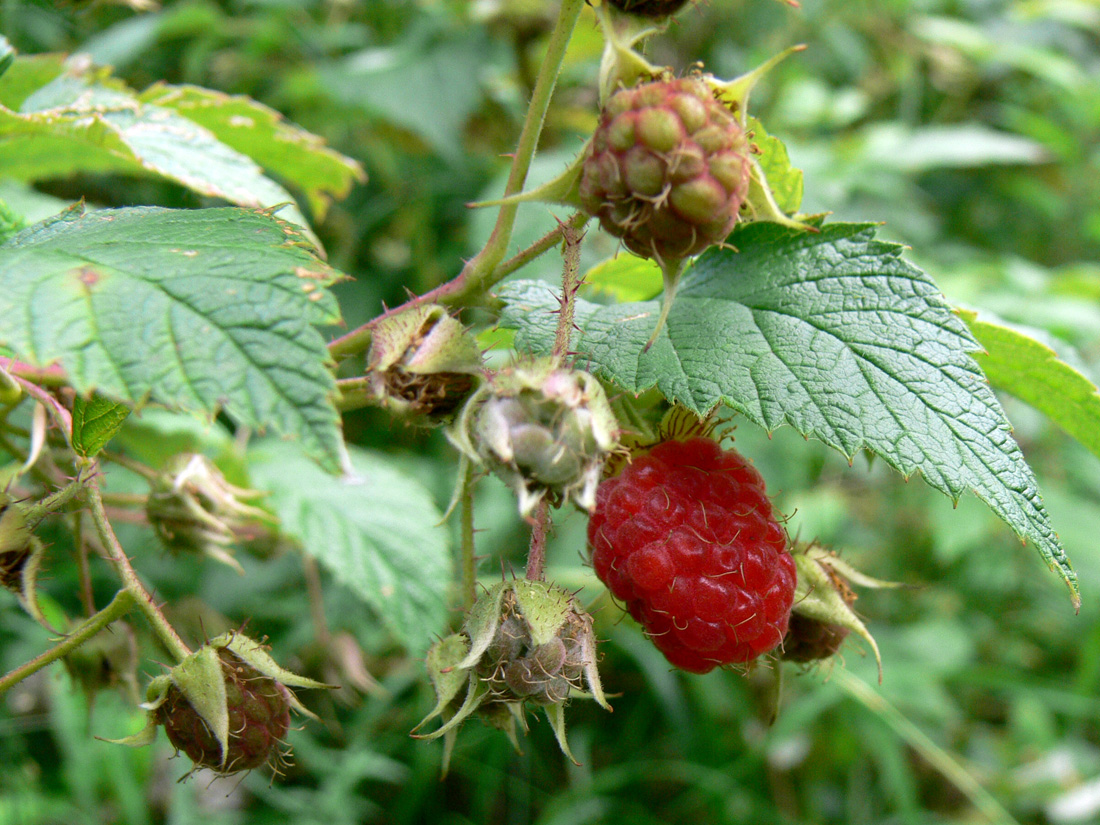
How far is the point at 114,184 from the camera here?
2311 millimetres

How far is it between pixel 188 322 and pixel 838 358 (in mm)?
488

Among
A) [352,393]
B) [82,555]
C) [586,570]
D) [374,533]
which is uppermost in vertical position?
[352,393]

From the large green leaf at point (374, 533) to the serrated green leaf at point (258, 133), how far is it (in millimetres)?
472

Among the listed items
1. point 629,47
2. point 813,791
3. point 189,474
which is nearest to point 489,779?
point 813,791

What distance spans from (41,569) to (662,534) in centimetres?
53

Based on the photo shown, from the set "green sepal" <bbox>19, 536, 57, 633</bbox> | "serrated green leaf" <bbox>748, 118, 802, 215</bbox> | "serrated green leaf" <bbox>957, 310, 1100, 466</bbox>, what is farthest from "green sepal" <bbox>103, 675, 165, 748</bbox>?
"serrated green leaf" <bbox>957, 310, 1100, 466</bbox>

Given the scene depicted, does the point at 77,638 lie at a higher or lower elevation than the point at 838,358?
lower

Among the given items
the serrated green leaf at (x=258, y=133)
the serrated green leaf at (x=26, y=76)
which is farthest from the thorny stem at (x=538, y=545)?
the serrated green leaf at (x=26, y=76)

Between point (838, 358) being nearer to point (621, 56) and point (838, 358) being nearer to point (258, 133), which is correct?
point (621, 56)

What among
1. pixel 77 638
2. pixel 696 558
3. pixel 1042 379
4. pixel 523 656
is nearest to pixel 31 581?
pixel 77 638

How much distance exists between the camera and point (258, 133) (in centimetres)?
123

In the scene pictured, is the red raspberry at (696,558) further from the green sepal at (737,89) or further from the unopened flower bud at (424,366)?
the green sepal at (737,89)

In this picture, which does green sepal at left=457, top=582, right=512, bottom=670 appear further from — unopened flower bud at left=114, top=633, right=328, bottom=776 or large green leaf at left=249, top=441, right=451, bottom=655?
large green leaf at left=249, top=441, right=451, bottom=655

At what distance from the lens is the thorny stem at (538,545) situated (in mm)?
667
